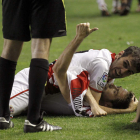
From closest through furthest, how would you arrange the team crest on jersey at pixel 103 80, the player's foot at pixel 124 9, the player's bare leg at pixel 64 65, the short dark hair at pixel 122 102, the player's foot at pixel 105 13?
the player's bare leg at pixel 64 65, the team crest on jersey at pixel 103 80, the short dark hair at pixel 122 102, the player's foot at pixel 124 9, the player's foot at pixel 105 13

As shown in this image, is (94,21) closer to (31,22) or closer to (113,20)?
(113,20)

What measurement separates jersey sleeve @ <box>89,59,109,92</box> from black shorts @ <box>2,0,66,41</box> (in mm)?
757

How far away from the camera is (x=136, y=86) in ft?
13.6

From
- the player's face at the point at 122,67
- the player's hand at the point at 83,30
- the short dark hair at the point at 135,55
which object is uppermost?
the player's hand at the point at 83,30

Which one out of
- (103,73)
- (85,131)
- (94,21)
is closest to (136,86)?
(103,73)

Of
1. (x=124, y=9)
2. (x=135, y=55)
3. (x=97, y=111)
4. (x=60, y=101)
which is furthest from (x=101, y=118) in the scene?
(x=124, y=9)

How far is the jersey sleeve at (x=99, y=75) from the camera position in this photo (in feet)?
10.5

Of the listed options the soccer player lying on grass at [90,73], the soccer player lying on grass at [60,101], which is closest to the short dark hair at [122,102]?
the soccer player lying on grass at [60,101]

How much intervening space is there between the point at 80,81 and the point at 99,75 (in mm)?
177

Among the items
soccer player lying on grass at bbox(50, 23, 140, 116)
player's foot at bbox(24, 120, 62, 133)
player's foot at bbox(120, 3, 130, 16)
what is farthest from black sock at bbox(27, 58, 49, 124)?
player's foot at bbox(120, 3, 130, 16)

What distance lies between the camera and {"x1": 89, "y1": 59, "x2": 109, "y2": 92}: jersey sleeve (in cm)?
320

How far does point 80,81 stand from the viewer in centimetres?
320

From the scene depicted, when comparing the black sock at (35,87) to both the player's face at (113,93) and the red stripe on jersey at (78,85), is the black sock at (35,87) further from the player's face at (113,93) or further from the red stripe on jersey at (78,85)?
the player's face at (113,93)

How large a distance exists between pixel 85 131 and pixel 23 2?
1029 mm
